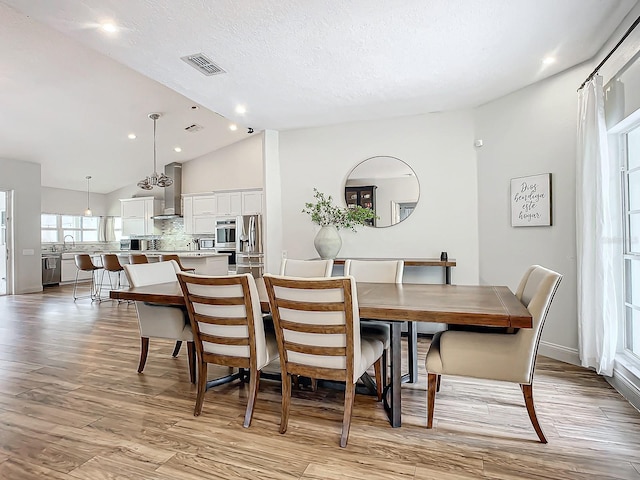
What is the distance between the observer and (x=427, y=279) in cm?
439

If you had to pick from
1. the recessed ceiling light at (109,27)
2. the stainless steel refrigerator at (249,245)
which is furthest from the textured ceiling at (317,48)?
the stainless steel refrigerator at (249,245)

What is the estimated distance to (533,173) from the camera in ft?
12.1

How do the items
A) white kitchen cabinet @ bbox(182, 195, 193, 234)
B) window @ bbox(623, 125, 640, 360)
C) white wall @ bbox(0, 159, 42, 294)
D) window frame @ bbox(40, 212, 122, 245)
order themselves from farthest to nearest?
window frame @ bbox(40, 212, 122, 245) → white kitchen cabinet @ bbox(182, 195, 193, 234) → white wall @ bbox(0, 159, 42, 294) → window @ bbox(623, 125, 640, 360)

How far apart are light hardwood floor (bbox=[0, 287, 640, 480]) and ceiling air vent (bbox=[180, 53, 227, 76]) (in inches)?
101

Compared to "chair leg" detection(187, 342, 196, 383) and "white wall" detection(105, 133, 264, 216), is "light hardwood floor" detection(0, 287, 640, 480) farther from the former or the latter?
"white wall" detection(105, 133, 264, 216)

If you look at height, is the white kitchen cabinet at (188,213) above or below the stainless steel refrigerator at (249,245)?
above

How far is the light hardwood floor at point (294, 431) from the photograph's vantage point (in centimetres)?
183

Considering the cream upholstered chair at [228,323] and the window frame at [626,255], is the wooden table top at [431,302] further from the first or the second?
the window frame at [626,255]

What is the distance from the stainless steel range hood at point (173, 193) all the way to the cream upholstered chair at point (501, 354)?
7983mm

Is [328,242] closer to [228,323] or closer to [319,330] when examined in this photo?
[228,323]

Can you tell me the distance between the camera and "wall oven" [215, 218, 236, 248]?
8.12m

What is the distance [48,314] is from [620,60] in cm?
726

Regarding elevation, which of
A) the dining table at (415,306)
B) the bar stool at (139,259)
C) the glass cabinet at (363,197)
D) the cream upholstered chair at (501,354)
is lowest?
the cream upholstered chair at (501,354)

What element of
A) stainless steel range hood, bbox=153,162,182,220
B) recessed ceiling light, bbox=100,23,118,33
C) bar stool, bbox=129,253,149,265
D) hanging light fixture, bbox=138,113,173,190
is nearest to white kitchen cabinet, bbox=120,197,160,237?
stainless steel range hood, bbox=153,162,182,220
